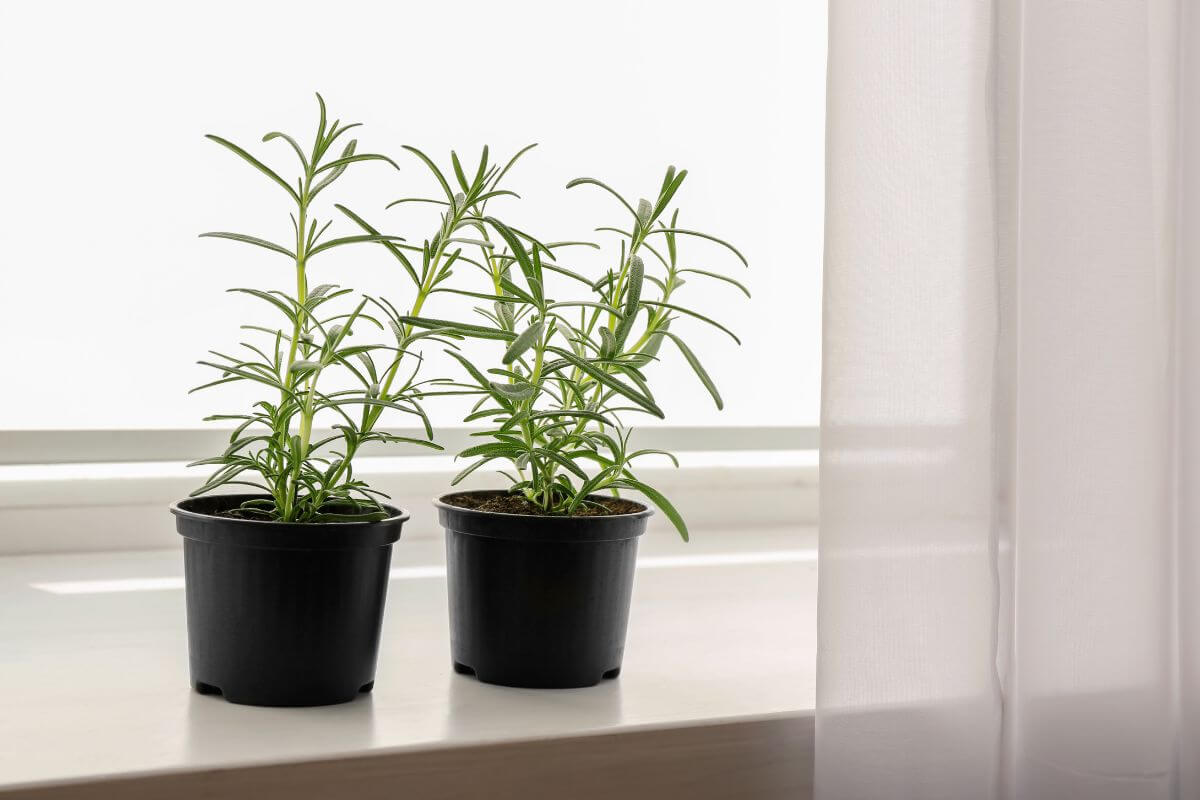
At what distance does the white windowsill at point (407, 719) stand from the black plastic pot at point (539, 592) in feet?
0.06

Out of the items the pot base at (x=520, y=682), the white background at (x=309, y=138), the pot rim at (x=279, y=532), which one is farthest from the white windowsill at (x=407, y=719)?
the white background at (x=309, y=138)

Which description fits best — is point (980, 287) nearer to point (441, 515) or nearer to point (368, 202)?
point (441, 515)

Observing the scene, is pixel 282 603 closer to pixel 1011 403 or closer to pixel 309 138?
pixel 1011 403

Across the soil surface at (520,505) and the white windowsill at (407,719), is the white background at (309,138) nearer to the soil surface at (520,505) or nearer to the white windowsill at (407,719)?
the white windowsill at (407,719)

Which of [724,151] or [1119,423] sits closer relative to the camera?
[1119,423]

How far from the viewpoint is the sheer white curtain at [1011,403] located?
30.9 inches

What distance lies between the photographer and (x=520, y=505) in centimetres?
89

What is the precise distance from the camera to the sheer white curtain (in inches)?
30.9

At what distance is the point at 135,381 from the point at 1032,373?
0.95 metres

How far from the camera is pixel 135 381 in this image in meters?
1.34

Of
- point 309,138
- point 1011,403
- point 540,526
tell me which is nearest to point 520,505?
point 540,526

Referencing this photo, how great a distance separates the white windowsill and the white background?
32 centimetres

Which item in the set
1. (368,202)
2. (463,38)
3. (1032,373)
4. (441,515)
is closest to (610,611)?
(441,515)

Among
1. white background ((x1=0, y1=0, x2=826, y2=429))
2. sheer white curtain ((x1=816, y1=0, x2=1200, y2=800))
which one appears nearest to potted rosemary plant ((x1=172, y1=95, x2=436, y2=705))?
sheer white curtain ((x1=816, y1=0, x2=1200, y2=800))
